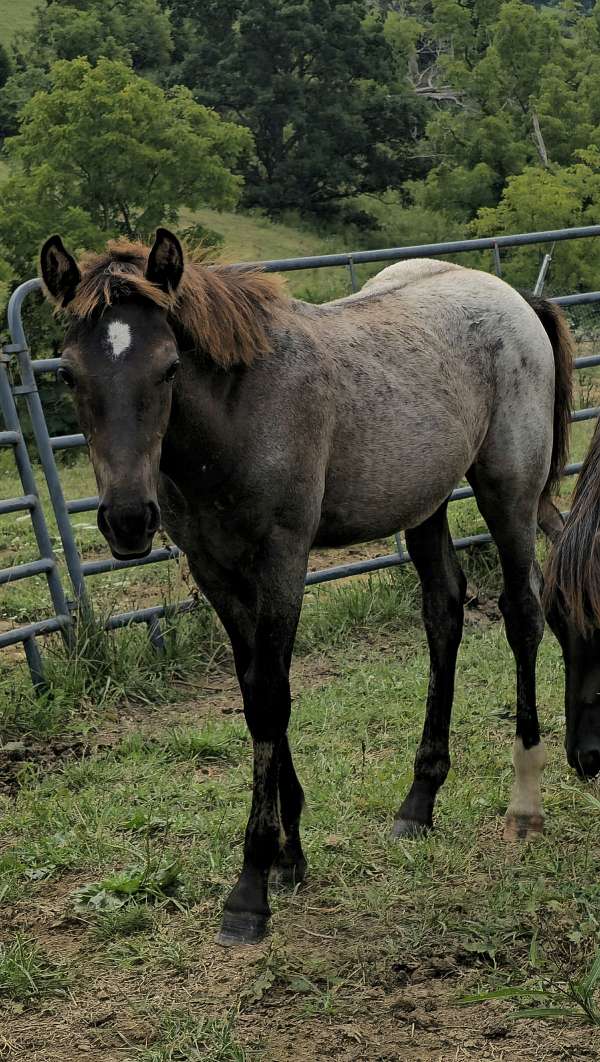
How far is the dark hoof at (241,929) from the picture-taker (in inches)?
113

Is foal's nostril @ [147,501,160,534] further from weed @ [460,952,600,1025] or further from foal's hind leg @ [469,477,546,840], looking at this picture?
foal's hind leg @ [469,477,546,840]

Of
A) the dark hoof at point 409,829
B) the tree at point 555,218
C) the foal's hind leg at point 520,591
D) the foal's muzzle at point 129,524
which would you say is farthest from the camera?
the tree at point 555,218

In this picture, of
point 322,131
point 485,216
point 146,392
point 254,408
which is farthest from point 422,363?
point 322,131

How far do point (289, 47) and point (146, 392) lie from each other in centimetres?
4960

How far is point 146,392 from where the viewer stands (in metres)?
2.56

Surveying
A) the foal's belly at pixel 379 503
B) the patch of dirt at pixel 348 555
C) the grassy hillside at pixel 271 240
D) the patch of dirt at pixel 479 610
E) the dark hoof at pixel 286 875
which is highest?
the foal's belly at pixel 379 503

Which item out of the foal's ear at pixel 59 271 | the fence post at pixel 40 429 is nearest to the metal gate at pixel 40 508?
the fence post at pixel 40 429

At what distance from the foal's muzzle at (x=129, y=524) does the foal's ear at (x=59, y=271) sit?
1.79ft

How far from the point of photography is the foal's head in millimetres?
2508

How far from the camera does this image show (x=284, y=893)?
3176mm

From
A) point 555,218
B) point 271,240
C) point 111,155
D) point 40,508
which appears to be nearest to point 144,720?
point 40,508

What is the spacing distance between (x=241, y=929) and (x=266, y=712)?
56cm

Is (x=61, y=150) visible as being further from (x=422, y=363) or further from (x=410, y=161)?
(x=422, y=363)

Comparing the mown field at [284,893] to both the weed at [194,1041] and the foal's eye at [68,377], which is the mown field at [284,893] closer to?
the weed at [194,1041]
